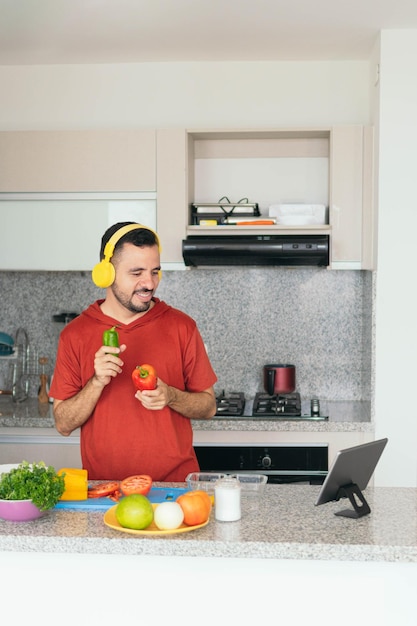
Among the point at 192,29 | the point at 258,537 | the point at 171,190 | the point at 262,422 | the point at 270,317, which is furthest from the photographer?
the point at 270,317

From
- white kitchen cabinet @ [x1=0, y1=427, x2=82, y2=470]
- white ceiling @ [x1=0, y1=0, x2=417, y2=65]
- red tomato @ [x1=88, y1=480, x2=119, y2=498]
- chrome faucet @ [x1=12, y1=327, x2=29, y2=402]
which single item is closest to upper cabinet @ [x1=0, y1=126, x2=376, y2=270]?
white ceiling @ [x1=0, y1=0, x2=417, y2=65]

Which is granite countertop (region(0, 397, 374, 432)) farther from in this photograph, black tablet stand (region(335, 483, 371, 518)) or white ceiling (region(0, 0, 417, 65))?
white ceiling (region(0, 0, 417, 65))

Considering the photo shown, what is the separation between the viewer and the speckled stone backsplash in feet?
14.4

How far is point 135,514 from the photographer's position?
202 cm

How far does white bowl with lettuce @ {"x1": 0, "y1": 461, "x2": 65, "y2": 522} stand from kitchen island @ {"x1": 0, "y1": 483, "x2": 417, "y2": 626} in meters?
0.03

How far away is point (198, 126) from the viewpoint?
4199 millimetres

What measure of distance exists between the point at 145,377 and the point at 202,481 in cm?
34

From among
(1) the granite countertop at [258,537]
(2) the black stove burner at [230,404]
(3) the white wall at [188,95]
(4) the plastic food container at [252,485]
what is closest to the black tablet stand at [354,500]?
(1) the granite countertop at [258,537]

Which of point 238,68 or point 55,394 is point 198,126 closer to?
point 238,68

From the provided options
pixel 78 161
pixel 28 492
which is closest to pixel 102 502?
pixel 28 492

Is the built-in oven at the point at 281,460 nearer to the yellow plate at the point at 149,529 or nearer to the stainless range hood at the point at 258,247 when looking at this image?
the stainless range hood at the point at 258,247

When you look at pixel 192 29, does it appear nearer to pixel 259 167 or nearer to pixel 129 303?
pixel 259 167

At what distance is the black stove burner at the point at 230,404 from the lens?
3924mm

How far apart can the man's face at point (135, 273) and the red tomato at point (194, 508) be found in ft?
2.49
